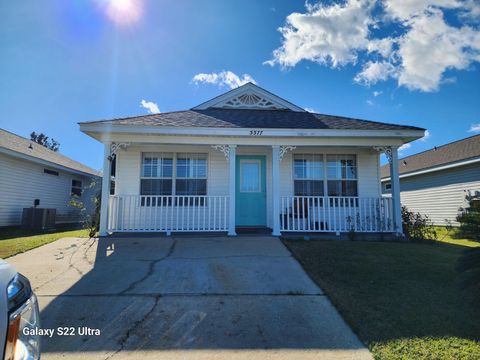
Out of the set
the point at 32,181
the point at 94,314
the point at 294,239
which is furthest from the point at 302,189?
the point at 32,181

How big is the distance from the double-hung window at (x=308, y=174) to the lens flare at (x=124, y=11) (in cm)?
651

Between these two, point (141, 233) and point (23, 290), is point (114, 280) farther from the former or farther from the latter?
point (141, 233)

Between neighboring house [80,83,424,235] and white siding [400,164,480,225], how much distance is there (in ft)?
21.7

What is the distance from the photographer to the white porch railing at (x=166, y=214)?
297 inches

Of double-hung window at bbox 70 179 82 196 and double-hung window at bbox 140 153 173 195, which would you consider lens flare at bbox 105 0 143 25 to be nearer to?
double-hung window at bbox 140 153 173 195

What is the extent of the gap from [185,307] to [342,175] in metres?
7.11

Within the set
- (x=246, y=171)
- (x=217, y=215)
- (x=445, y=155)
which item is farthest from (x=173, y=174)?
(x=445, y=155)

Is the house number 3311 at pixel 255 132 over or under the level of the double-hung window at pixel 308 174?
over

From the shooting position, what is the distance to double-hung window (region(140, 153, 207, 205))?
8422 millimetres

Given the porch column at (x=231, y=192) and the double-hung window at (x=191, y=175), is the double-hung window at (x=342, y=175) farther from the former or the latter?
the double-hung window at (x=191, y=175)

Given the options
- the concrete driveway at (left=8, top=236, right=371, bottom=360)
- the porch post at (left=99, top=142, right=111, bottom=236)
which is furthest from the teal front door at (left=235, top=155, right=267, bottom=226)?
the porch post at (left=99, top=142, right=111, bottom=236)

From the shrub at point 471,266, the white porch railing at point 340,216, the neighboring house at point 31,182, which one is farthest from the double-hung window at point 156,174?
the shrub at point 471,266

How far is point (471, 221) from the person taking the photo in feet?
7.93

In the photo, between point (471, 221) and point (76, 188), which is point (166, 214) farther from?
point (76, 188)
